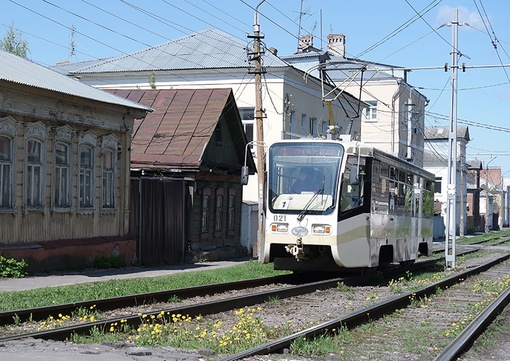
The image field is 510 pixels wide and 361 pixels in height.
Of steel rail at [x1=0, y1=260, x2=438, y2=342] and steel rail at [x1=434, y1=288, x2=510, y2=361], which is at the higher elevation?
steel rail at [x1=0, y1=260, x2=438, y2=342]

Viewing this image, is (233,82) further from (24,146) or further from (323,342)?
(323,342)

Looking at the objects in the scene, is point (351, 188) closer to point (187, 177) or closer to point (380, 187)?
point (380, 187)

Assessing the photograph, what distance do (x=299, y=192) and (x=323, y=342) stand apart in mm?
8474

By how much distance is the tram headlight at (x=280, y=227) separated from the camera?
18.1 metres

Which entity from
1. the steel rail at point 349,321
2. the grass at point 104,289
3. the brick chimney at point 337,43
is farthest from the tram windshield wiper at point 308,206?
the brick chimney at point 337,43

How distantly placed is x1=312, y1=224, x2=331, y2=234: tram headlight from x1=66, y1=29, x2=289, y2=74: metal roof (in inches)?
892

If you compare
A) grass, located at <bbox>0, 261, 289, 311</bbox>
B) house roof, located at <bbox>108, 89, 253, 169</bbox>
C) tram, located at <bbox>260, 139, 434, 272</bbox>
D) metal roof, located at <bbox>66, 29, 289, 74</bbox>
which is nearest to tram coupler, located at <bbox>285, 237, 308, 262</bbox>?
tram, located at <bbox>260, 139, 434, 272</bbox>

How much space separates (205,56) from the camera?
42.2m

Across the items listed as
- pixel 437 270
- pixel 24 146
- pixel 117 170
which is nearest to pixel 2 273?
pixel 24 146

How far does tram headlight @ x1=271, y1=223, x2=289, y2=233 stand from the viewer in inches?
714

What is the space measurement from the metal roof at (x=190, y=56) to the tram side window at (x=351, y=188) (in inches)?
859

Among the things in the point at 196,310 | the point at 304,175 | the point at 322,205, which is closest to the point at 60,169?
the point at 304,175

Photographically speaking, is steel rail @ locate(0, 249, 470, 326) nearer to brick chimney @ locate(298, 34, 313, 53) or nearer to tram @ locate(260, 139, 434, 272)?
tram @ locate(260, 139, 434, 272)

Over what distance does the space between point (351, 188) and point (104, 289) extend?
5.74m
